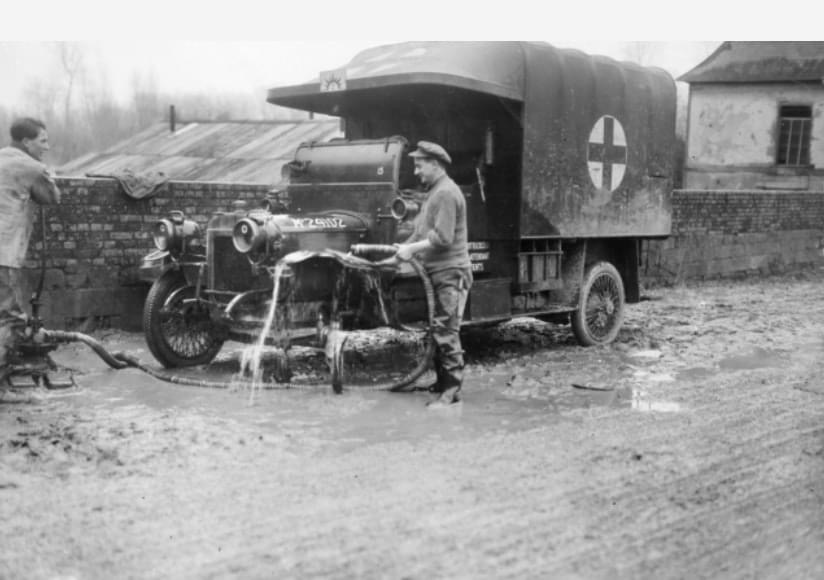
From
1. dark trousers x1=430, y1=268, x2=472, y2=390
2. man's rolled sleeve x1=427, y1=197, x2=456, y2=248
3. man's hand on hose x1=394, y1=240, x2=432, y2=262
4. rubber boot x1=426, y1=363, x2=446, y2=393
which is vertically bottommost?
rubber boot x1=426, y1=363, x2=446, y2=393

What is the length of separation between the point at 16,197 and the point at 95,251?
254 centimetres

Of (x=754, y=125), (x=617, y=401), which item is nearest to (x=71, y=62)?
(x=617, y=401)

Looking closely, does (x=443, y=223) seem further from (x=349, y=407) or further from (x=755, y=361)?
(x=755, y=361)

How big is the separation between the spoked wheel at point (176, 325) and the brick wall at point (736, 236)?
9.65 m

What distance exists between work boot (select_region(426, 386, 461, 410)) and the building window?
17.7m

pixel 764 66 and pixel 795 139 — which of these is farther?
pixel 795 139

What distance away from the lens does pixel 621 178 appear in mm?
9531

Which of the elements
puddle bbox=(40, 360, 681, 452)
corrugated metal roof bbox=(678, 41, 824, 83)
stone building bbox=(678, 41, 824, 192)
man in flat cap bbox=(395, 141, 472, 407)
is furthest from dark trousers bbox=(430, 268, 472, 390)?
stone building bbox=(678, 41, 824, 192)

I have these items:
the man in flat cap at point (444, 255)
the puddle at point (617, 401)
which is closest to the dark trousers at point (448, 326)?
the man in flat cap at point (444, 255)

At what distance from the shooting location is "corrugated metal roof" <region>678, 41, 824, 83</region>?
17.5 metres

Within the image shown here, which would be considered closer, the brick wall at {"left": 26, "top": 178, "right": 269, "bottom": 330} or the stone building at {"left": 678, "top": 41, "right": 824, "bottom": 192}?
the brick wall at {"left": 26, "top": 178, "right": 269, "bottom": 330}

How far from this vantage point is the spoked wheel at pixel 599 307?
9.48m

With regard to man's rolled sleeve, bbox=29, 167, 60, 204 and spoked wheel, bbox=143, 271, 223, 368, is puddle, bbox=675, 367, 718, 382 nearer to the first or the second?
spoked wheel, bbox=143, 271, 223, 368

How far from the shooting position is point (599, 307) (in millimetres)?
9820
